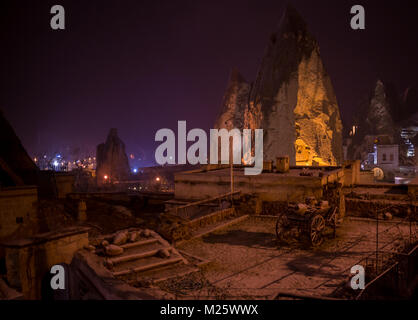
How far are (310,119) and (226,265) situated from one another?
5308cm

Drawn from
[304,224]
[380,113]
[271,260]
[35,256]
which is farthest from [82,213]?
[380,113]

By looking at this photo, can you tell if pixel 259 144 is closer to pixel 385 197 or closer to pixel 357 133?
pixel 385 197

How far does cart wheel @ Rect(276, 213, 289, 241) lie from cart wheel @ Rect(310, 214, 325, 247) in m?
0.91

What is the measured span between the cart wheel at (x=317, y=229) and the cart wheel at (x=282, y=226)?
0.91 metres

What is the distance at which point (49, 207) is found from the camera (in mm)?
22500

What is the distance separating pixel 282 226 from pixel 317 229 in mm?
1172

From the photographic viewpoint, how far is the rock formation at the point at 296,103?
186 ft

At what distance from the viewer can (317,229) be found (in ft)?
34.2

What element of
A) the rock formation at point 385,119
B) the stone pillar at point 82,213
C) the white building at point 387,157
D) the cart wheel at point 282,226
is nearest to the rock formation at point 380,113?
the rock formation at point 385,119

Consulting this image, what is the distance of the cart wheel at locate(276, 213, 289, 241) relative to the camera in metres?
10.7

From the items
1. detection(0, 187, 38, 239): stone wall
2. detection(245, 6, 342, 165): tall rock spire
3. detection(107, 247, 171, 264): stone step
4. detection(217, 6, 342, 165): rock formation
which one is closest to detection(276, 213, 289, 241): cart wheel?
detection(107, 247, 171, 264): stone step

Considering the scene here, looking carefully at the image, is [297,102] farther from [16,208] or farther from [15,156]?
[16,208]

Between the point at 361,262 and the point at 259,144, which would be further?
the point at 259,144
